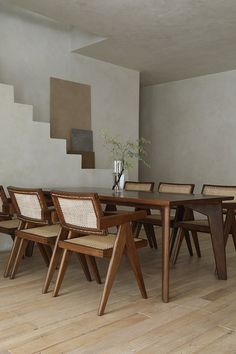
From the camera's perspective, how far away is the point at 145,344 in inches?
75.5

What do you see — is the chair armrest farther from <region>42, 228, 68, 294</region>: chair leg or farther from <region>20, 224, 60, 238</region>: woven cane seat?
<region>20, 224, 60, 238</region>: woven cane seat

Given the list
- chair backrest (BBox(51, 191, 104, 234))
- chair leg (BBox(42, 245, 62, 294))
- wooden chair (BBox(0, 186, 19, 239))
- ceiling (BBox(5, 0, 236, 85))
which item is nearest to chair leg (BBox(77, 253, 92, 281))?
chair leg (BBox(42, 245, 62, 294))

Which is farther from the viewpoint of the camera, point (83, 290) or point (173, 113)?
point (173, 113)

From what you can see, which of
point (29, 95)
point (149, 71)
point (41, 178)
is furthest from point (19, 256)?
point (149, 71)

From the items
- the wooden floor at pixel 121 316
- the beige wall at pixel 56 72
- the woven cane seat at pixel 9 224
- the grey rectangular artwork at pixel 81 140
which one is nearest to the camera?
the wooden floor at pixel 121 316

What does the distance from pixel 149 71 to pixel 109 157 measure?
171 cm

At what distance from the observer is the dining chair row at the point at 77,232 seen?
2.35m

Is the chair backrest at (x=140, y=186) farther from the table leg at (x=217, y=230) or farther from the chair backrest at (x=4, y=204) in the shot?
the chair backrest at (x=4, y=204)

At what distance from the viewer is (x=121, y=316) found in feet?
7.50

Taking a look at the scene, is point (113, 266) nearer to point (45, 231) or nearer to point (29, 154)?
point (45, 231)

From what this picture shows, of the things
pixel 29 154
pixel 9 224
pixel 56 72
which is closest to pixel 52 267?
pixel 9 224

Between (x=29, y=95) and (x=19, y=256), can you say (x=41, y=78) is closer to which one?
(x=29, y=95)

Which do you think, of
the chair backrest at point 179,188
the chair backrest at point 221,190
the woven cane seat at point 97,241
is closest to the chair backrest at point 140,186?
the chair backrest at point 179,188

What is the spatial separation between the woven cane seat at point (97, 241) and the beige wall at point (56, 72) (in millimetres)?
2986
